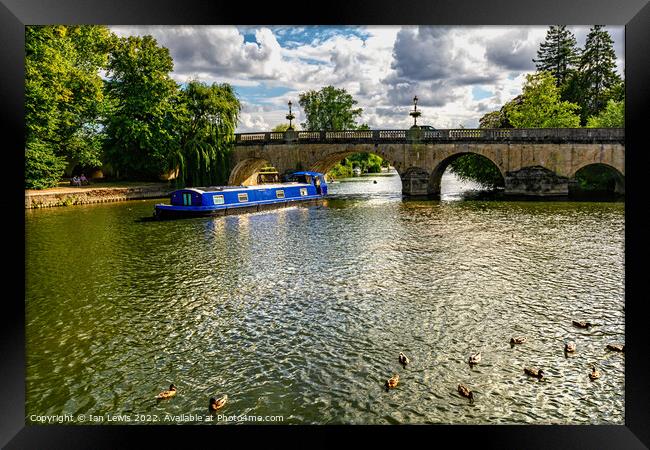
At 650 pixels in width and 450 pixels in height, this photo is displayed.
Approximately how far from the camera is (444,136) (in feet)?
144

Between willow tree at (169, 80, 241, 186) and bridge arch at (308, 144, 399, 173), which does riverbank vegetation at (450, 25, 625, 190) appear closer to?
bridge arch at (308, 144, 399, 173)

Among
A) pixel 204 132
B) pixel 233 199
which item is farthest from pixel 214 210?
pixel 204 132

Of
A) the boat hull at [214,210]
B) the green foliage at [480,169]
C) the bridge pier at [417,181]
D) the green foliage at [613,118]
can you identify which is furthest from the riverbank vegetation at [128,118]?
the green foliage at [613,118]

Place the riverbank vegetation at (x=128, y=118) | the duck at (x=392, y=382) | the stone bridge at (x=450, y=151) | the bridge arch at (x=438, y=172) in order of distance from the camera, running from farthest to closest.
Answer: the bridge arch at (x=438, y=172)
the stone bridge at (x=450, y=151)
the riverbank vegetation at (x=128, y=118)
the duck at (x=392, y=382)

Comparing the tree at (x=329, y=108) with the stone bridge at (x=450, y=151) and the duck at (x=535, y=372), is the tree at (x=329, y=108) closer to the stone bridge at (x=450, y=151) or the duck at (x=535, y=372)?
the stone bridge at (x=450, y=151)

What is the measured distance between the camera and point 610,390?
816cm

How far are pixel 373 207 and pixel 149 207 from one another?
54.0ft

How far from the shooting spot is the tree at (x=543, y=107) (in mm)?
48344

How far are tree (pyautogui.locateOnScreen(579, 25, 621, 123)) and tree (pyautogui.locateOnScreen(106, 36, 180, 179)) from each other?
46.4 m

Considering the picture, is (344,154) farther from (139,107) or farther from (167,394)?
→ (167,394)

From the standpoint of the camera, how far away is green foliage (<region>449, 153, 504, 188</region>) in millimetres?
51062

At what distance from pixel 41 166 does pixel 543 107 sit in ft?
148
